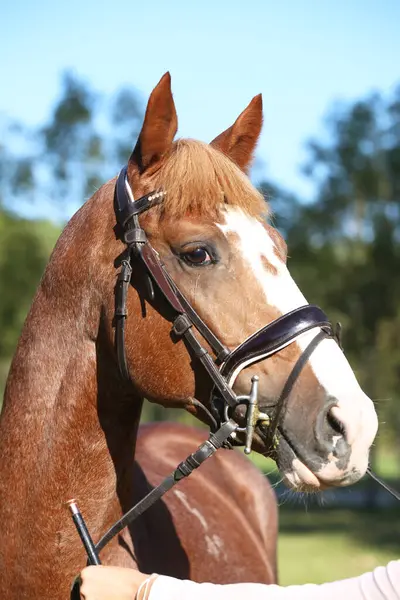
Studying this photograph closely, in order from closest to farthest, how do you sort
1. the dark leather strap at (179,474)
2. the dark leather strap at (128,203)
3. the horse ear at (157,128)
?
the dark leather strap at (179,474) < the horse ear at (157,128) < the dark leather strap at (128,203)

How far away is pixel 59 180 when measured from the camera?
24.7 m

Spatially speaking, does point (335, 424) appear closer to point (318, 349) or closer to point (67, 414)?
point (318, 349)

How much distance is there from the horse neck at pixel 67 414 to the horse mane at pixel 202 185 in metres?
0.32

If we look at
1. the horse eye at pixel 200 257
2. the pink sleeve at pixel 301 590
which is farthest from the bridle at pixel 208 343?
the pink sleeve at pixel 301 590

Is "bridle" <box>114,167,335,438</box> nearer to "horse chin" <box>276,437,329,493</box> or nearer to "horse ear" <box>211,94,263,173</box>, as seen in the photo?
→ "horse chin" <box>276,437,329,493</box>

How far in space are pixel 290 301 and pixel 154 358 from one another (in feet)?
1.75

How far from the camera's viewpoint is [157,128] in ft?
9.42

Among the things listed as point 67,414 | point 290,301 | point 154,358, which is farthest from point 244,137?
point 67,414

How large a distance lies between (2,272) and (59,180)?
166 inches

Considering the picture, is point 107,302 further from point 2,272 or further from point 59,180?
point 59,180

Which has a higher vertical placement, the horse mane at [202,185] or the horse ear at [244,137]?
the horse ear at [244,137]

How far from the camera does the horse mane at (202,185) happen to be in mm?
2795

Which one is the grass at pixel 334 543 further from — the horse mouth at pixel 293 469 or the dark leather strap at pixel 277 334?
the dark leather strap at pixel 277 334

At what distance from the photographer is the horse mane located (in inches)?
110
